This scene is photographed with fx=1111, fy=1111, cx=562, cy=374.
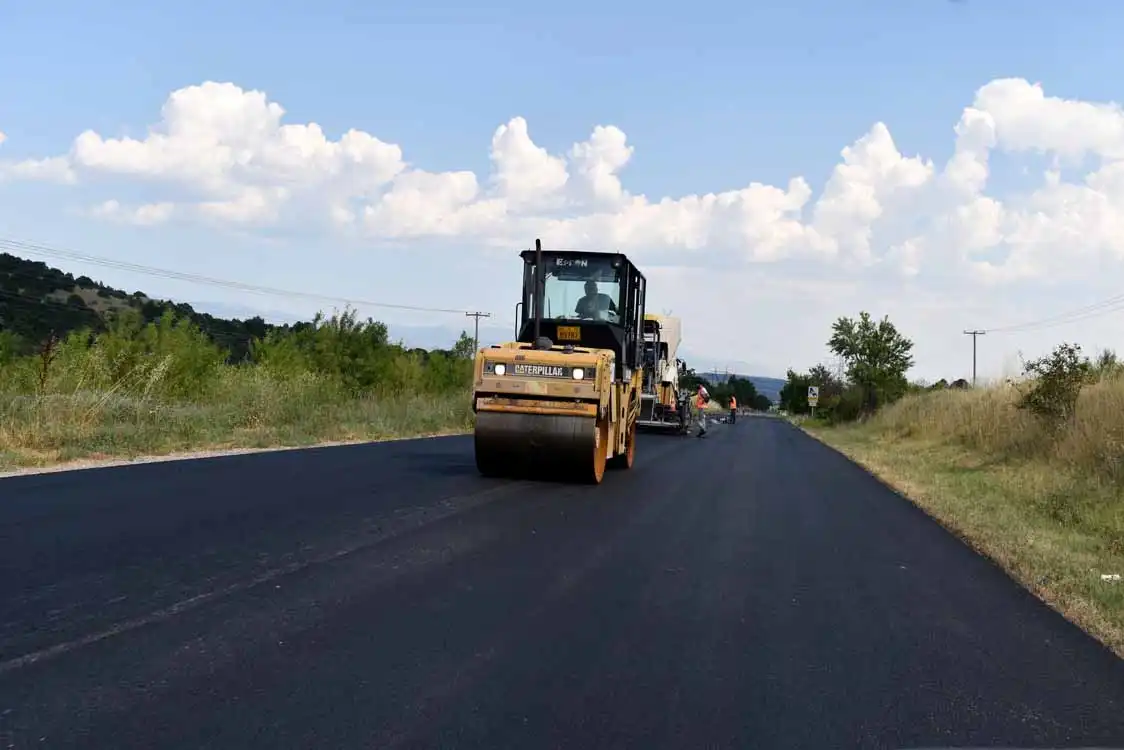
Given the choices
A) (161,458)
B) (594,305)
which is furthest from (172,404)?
(594,305)

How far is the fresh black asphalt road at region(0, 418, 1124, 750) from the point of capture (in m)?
4.93

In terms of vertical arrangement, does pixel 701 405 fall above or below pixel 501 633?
above

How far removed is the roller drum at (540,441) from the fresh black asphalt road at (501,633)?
2.80 metres

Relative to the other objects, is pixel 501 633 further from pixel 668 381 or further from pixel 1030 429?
pixel 668 381

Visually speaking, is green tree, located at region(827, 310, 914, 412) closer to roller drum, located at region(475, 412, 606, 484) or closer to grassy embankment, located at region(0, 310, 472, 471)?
grassy embankment, located at region(0, 310, 472, 471)

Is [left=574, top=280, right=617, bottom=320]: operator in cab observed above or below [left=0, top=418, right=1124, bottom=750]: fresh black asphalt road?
above

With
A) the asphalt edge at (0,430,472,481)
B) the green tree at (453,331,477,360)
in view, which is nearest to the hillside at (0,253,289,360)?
the green tree at (453,331,477,360)

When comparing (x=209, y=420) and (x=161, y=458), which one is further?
(x=209, y=420)

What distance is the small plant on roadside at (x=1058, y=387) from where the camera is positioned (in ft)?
74.4

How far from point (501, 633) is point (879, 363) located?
54.4m

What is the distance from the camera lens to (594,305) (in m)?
17.5

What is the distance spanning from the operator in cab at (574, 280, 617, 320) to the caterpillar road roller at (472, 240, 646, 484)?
0.05ft

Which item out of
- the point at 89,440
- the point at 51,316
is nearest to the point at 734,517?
the point at 89,440

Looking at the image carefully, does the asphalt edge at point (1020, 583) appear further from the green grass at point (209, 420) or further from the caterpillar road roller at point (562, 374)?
the green grass at point (209, 420)
